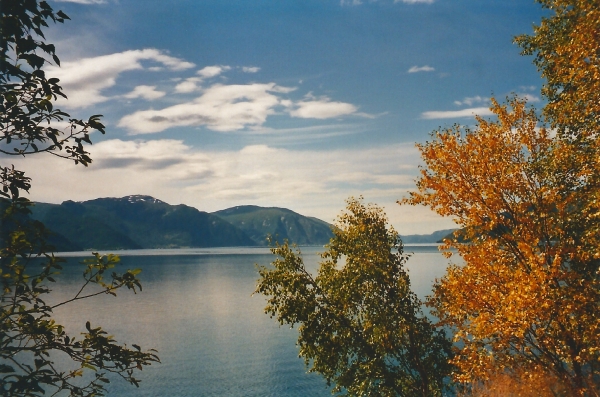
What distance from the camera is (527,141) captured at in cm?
1612

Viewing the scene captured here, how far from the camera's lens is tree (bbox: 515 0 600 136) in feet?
45.2

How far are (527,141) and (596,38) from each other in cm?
394

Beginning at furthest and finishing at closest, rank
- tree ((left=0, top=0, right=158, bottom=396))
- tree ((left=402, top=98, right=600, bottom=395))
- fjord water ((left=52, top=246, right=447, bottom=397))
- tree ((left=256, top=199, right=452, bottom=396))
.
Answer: fjord water ((left=52, top=246, right=447, bottom=397))
tree ((left=256, top=199, right=452, bottom=396))
tree ((left=402, top=98, right=600, bottom=395))
tree ((left=0, top=0, right=158, bottom=396))

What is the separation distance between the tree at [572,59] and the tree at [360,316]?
11.0 meters

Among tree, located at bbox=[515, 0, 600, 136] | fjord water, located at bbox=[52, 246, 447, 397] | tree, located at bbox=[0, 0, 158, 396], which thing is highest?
tree, located at bbox=[515, 0, 600, 136]

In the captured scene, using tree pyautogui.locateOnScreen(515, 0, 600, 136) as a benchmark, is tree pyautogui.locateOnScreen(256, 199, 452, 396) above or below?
below

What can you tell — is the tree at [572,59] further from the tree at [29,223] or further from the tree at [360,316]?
the tree at [29,223]

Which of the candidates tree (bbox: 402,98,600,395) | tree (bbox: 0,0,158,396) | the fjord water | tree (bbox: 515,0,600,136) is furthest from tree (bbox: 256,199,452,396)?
the fjord water

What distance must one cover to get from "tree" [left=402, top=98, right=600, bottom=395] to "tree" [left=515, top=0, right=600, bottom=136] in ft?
4.29

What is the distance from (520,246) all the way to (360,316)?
40.6 ft

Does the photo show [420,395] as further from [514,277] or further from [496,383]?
[514,277]

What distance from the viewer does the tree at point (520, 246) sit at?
41.6 feet

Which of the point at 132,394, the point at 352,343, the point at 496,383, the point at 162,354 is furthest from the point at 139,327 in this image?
the point at 496,383

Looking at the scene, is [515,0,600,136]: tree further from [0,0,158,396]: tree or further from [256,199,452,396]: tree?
[0,0,158,396]: tree
